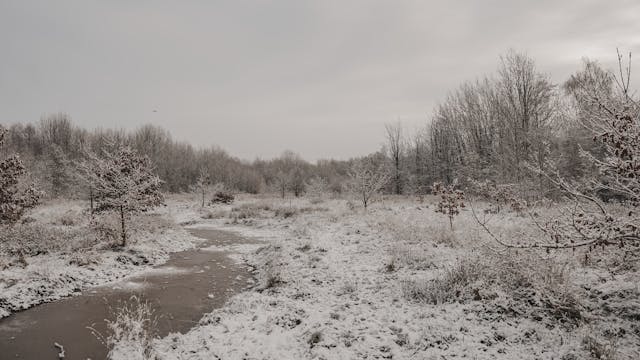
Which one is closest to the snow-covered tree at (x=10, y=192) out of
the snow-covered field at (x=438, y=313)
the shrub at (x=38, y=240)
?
the shrub at (x=38, y=240)

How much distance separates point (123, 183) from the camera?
15.0 meters

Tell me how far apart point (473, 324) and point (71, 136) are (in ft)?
220

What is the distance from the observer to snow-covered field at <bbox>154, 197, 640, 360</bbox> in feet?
20.5

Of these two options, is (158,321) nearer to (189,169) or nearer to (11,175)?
(11,175)

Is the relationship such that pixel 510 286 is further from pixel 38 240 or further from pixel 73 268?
pixel 38 240

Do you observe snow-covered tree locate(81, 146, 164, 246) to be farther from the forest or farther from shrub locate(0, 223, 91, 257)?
shrub locate(0, 223, 91, 257)

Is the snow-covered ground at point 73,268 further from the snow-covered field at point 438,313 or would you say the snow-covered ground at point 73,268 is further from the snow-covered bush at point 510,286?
the snow-covered bush at point 510,286

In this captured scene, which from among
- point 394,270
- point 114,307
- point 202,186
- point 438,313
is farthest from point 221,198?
Result: point 438,313

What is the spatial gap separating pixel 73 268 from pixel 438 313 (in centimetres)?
1084

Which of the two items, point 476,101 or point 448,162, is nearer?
point 476,101

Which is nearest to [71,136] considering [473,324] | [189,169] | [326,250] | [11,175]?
[189,169]

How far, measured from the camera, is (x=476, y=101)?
135 ft

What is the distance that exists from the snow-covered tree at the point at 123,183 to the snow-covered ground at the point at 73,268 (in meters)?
1.14

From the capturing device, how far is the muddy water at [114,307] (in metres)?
7.42
